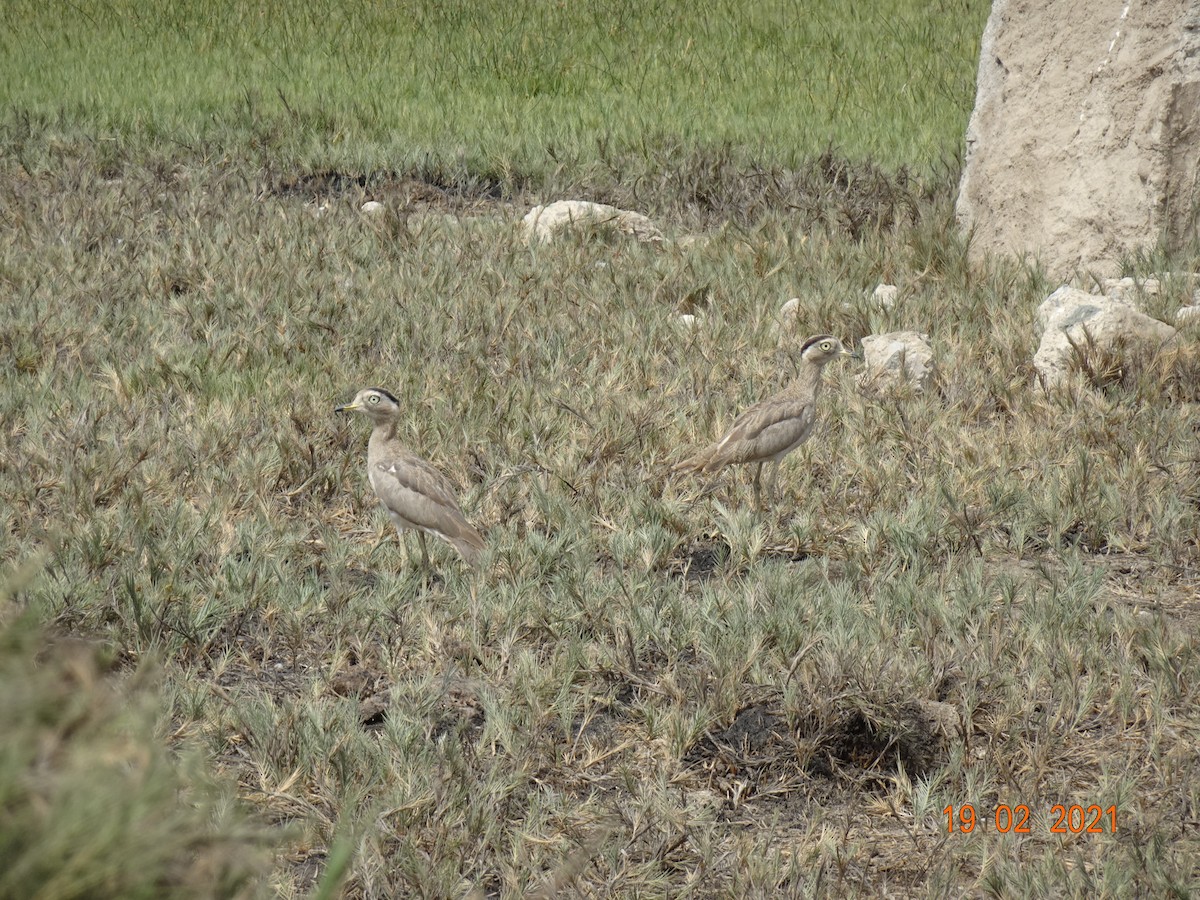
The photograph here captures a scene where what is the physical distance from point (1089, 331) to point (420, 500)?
13.2 ft

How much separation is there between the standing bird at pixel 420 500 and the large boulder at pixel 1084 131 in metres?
5.22

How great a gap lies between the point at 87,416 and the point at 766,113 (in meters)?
8.72

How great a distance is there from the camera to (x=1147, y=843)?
388 cm

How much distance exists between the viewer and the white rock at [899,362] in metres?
7.81

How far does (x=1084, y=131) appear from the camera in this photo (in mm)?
9305

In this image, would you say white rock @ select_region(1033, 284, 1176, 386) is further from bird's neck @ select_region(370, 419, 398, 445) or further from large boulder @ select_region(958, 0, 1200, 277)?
bird's neck @ select_region(370, 419, 398, 445)

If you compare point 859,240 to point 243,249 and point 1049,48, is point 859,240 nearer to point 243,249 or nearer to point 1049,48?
point 1049,48

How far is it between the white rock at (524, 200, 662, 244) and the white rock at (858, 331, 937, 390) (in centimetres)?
292

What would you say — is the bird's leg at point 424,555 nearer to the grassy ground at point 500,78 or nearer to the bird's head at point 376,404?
the bird's head at point 376,404

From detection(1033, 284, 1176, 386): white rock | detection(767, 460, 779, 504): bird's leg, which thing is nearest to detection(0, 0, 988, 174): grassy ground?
detection(1033, 284, 1176, 386): white rock

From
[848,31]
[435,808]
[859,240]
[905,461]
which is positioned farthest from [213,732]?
[848,31]

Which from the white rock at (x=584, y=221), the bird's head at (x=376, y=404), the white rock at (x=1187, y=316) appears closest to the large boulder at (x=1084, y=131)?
the white rock at (x=1187, y=316)

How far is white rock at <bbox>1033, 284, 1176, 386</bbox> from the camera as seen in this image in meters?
7.67

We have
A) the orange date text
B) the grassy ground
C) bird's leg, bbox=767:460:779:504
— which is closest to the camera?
the orange date text
